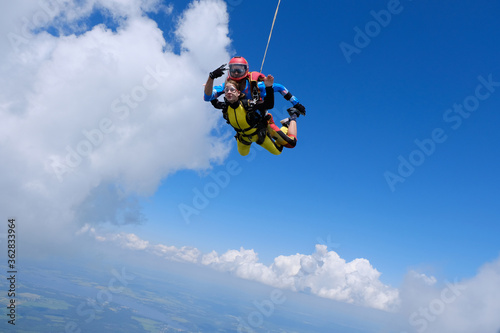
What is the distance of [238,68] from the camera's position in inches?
197

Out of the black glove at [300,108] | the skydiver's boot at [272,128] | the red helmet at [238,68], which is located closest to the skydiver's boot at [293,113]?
the black glove at [300,108]

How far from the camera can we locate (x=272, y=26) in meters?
4.10

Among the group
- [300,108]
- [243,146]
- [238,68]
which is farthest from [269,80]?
[243,146]

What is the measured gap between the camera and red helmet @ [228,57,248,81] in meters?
5.00

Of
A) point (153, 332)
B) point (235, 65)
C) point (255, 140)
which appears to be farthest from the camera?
point (153, 332)

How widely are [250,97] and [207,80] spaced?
85 centimetres

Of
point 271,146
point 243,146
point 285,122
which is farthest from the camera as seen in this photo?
point 243,146

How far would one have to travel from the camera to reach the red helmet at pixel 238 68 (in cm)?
500

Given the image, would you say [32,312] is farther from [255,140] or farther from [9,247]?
[255,140]

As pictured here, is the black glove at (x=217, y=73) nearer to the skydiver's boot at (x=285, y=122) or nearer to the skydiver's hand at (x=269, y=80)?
the skydiver's hand at (x=269, y=80)

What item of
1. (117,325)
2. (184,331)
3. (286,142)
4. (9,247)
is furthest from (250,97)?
(184,331)

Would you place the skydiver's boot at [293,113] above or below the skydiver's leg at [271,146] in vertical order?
above

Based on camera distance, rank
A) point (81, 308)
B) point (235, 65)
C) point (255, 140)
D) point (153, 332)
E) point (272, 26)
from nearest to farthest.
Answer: point (272, 26) < point (235, 65) < point (255, 140) < point (153, 332) < point (81, 308)

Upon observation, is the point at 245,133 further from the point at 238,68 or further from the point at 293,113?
the point at 238,68
